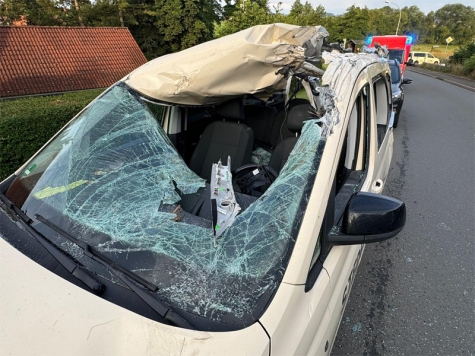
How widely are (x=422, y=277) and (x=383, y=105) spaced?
5.39 ft

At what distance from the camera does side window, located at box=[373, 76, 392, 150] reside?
3.01m

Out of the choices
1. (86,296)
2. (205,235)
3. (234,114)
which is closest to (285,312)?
(205,235)

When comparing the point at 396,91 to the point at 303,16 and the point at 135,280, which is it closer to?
the point at 135,280

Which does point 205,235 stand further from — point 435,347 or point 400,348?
point 435,347

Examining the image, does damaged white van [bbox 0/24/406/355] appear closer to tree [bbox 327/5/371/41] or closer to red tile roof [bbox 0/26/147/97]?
red tile roof [bbox 0/26/147/97]

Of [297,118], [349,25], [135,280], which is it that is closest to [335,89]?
[297,118]

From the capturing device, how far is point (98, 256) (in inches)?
51.1

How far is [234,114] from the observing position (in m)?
2.87

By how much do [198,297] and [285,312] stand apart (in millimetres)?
310

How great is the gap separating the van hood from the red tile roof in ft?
62.6

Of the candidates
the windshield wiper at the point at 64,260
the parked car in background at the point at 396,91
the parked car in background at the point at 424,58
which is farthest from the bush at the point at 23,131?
the parked car in background at the point at 424,58

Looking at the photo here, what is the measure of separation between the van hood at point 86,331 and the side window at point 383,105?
252 cm

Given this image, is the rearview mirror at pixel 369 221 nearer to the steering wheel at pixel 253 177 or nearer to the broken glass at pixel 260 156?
the steering wheel at pixel 253 177

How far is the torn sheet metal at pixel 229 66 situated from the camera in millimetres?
2092
